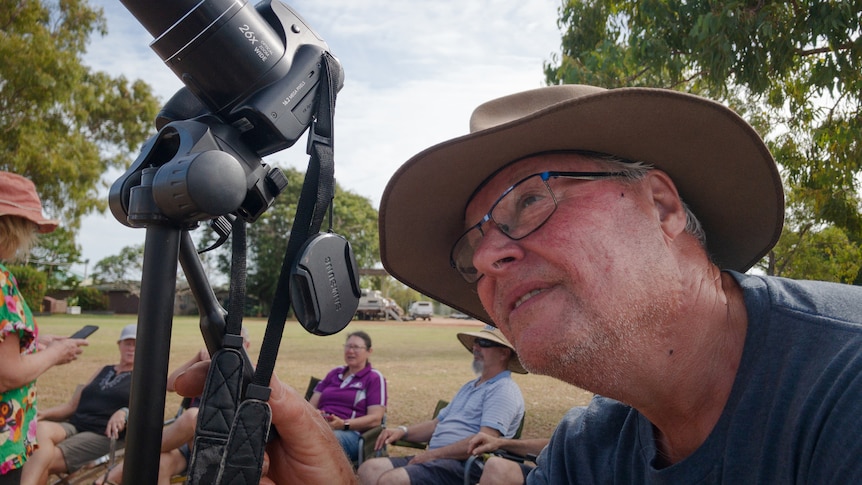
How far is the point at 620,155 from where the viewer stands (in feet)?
5.86

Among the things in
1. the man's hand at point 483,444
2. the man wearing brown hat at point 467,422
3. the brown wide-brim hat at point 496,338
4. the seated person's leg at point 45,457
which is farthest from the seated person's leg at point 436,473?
the seated person's leg at point 45,457

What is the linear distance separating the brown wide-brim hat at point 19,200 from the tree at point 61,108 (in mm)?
15184

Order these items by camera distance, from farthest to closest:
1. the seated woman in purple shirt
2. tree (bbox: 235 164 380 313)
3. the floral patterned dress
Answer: tree (bbox: 235 164 380 313) → the seated woman in purple shirt → the floral patterned dress

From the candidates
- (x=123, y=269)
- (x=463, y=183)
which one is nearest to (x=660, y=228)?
(x=463, y=183)

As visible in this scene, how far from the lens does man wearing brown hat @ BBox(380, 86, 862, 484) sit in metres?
1.34

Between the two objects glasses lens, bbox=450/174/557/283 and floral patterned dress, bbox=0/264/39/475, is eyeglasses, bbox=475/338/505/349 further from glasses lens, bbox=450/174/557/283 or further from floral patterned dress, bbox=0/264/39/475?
glasses lens, bbox=450/174/557/283

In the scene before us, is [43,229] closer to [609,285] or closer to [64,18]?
[609,285]

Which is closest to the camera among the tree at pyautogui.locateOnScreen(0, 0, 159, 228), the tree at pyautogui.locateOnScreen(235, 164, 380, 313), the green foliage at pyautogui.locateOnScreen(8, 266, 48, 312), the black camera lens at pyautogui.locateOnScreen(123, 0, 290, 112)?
the black camera lens at pyautogui.locateOnScreen(123, 0, 290, 112)

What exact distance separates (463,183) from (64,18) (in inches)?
806

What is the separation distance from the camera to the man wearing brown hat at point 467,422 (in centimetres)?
529

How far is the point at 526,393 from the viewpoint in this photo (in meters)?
11.8

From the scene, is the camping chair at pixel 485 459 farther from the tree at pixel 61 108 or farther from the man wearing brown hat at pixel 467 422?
the tree at pixel 61 108

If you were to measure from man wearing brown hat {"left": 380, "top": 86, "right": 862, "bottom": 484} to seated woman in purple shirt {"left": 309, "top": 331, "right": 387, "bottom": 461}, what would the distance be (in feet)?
15.8

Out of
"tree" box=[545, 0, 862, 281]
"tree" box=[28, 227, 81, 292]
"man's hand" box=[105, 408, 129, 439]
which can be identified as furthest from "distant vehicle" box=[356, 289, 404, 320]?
"man's hand" box=[105, 408, 129, 439]
